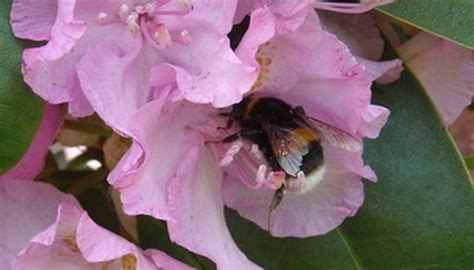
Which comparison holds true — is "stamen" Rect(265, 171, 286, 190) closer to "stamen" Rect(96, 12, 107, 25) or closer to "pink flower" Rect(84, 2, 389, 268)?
"pink flower" Rect(84, 2, 389, 268)

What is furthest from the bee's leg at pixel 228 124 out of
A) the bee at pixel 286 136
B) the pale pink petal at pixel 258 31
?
the pale pink petal at pixel 258 31

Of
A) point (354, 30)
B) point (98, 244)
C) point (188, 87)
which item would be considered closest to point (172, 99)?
point (188, 87)

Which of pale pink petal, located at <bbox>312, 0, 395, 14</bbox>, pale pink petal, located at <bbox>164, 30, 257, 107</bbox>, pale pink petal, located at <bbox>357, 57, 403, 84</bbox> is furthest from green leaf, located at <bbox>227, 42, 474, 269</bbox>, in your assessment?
pale pink petal, located at <bbox>164, 30, 257, 107</bbox>

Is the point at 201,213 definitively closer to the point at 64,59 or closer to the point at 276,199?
the point at 276,199

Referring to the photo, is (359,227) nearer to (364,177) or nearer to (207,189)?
(364,177)

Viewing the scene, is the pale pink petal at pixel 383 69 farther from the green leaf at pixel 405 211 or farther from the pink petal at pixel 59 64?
the pink petal at pixel 59 64

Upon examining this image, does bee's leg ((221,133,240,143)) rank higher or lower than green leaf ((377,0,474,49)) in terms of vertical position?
lower

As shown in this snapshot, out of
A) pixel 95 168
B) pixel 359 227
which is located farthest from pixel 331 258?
pixel 95 168
